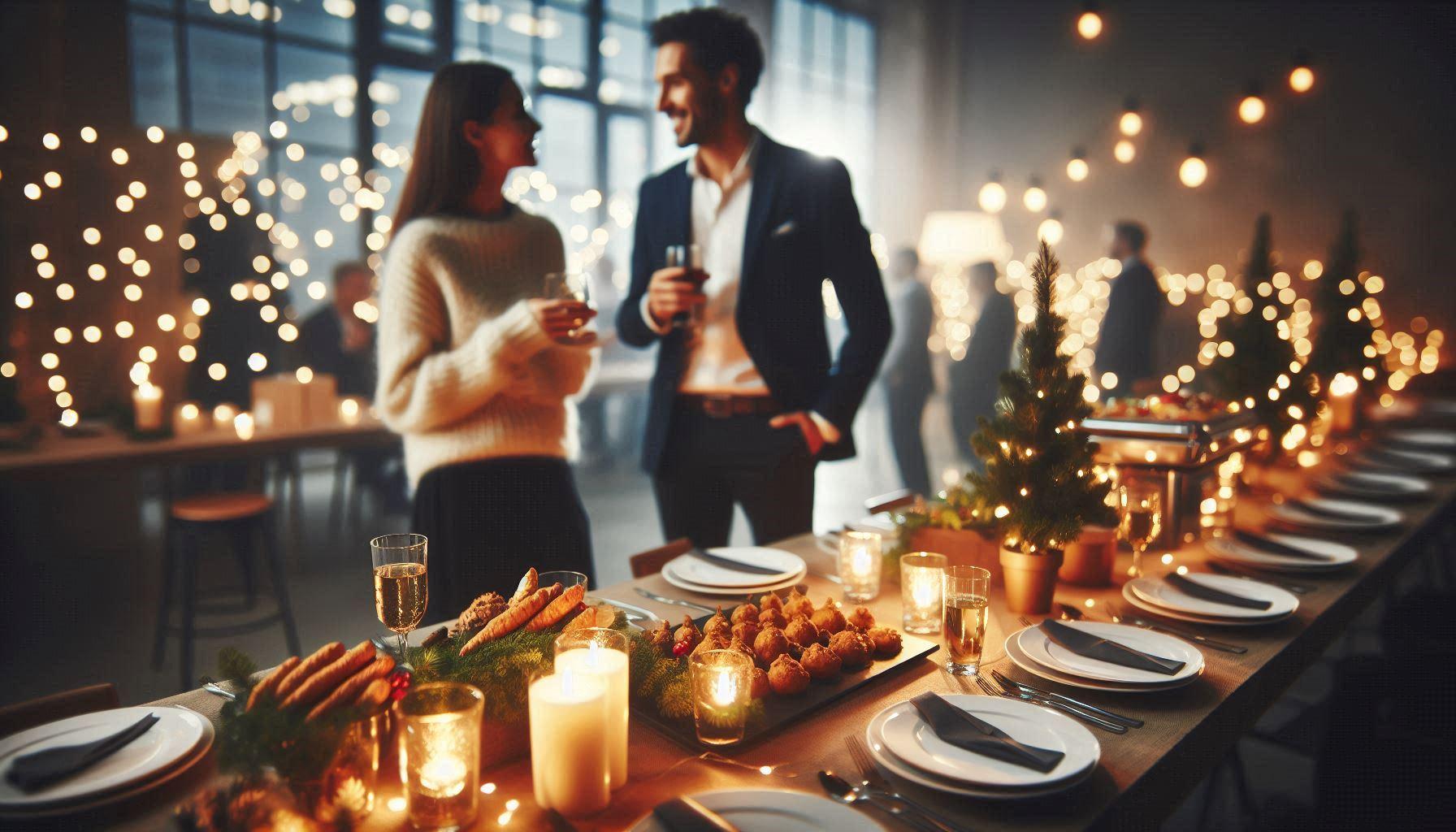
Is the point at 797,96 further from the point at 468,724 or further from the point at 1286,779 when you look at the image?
the point at 468,724

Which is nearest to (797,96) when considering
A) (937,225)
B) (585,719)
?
(937,225)

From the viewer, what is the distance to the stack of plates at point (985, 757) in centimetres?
85

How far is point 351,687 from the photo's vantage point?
0.80 meters

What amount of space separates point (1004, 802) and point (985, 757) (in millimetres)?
61

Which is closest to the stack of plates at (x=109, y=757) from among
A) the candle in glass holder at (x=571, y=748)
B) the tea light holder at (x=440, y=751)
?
the tea light holder at (x=440, y=751)

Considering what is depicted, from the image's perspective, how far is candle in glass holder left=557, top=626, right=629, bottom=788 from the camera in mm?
866

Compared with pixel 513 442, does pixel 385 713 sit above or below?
below

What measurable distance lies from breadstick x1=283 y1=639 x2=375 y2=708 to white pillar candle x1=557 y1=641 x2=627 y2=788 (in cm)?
19

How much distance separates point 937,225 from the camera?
6.52 m

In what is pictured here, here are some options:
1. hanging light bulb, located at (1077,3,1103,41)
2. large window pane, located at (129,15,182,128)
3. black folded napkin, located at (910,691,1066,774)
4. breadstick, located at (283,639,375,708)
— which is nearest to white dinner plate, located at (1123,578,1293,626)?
black folded napkin, located at (910,691,1066,774)

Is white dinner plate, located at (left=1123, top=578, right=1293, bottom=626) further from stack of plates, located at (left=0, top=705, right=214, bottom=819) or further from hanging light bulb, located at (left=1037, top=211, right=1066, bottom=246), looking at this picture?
hanging light bulb, located at (left=1037, top=211, right=1066, bottom=246)

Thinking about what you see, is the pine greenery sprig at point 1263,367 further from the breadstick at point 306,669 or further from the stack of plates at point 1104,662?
the breadstick at point 306,669

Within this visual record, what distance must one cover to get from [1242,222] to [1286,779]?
524 cm

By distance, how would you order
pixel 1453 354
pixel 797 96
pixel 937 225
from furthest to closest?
pixel 797 96
pixel 937 225
pixel 1453 354
